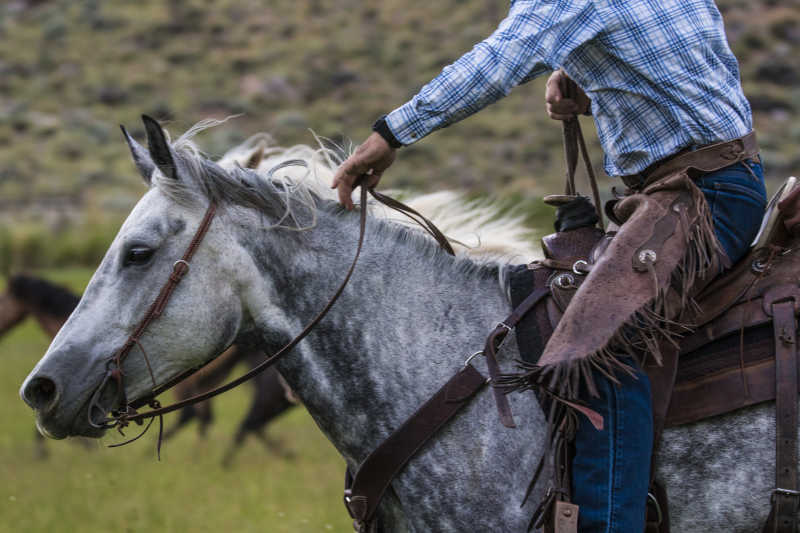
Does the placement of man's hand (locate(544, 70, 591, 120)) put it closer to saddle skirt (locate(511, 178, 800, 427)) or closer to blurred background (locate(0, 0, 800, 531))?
saddle skirt (locate(511, 178, 800, 427))

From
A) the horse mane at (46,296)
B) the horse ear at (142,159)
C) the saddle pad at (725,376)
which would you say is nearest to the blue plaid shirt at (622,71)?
the saddle pad at (725,376)

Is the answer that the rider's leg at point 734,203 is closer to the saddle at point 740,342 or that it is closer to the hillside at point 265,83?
the saddle at point 740,342

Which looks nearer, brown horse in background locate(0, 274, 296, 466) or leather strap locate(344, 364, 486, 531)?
leather strap locate(344, 364, 486, 531)

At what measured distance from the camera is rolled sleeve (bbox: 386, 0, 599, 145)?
8.76 feet

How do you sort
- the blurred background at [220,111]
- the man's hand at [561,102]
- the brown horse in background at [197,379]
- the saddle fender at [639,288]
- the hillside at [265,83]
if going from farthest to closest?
the hillside at [265,83], the blurred background at [220,111], the brown horse in background at [197,379], the man's hand at [561,102], the saddle fender at [639,288]

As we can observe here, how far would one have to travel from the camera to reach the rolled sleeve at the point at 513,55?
8.76 ft

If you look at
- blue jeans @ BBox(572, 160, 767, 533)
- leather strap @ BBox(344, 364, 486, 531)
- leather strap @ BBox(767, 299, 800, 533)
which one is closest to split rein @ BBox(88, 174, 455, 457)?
leather strap @ BBox(344, 364, 486, 531)

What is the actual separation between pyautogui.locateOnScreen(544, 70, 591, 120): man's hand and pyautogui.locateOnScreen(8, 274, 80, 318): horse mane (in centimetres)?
740

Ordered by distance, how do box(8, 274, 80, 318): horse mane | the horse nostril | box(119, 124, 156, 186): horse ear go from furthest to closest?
box(8, 274, 80, 318): horse mane → box(119, 124, 156, 186): horse ear → the horse nostril

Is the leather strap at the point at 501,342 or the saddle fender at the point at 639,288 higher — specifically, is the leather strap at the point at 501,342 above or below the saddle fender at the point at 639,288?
below

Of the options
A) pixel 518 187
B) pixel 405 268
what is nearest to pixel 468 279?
pixel 405 268

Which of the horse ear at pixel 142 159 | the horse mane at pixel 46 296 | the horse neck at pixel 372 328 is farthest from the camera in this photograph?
the horse mane at pixel 46 296

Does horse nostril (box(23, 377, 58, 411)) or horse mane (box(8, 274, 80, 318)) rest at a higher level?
horse nostril (box(23, 377, 58, 411))

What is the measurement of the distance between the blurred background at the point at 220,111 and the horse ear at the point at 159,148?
16.7 ft
